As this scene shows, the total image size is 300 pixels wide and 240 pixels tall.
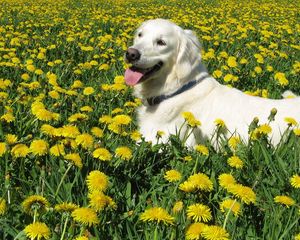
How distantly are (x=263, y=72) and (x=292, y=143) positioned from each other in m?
2.81

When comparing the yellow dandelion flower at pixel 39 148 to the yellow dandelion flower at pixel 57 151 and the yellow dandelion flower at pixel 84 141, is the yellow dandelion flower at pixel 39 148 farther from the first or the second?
the yellow dandelion flower at pixel 84 141

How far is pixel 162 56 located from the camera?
3.87m

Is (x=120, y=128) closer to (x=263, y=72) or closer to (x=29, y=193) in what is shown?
(x=29, y=193)

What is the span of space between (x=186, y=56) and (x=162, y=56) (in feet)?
0.65

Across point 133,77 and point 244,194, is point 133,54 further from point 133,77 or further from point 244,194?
point 244,194

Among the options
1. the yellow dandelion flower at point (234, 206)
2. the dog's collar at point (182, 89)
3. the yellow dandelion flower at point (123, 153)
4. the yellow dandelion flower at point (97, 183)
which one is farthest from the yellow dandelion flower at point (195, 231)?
the dog's collar at point (182, 89)

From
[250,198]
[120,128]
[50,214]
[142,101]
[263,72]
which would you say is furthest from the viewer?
[263,72]

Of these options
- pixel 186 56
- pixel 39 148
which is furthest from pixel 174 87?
pixel 39 148

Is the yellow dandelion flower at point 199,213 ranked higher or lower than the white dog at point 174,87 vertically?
higher

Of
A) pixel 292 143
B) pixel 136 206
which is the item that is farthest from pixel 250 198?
pixel 292 143

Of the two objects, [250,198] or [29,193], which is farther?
[29,193]

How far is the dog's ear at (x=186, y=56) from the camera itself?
3.83 metres

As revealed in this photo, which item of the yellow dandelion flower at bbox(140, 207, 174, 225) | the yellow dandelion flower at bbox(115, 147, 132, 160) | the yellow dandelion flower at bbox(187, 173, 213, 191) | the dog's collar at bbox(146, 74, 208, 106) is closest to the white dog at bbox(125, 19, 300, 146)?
the dog's collar at bbox(146, 74, 208, 106)

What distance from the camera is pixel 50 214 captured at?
6.67ft
